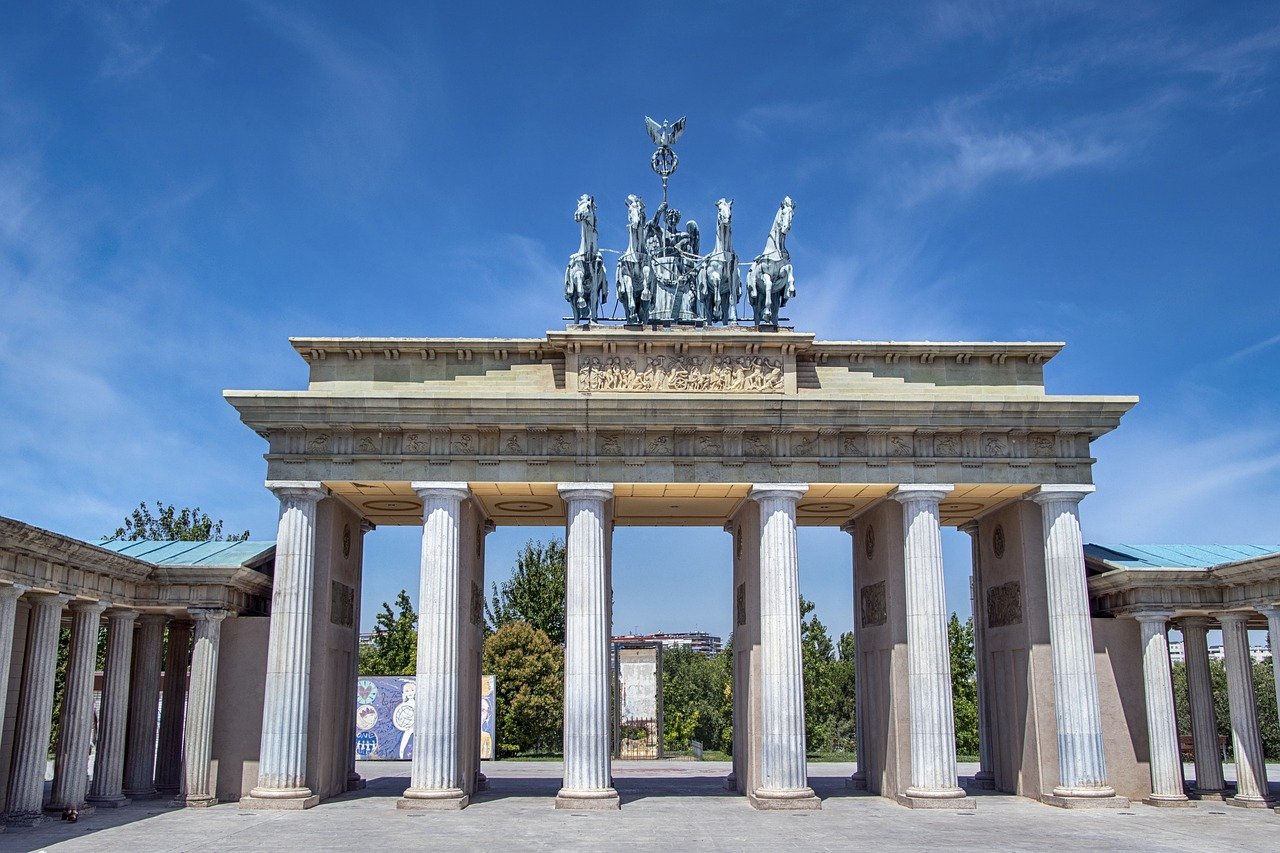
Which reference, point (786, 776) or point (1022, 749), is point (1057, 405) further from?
point (786, 776)

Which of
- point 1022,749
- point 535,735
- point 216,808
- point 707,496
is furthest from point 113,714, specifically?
point 535,735

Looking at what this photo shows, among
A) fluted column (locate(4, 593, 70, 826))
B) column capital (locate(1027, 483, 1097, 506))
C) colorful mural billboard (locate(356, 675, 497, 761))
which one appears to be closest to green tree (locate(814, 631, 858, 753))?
colorful mural billboard (locate(356, 675, 497, 761))


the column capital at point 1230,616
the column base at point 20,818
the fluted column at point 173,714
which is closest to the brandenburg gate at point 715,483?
the column capital at point 1230,616

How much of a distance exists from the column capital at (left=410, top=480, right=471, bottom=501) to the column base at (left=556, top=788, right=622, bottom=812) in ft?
24.9

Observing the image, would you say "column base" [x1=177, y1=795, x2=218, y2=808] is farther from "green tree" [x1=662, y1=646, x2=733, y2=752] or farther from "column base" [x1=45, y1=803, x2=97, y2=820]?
"green tree" [x1=662, y1=646, x2=733, y2=752]

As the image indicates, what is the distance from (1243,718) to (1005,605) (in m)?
6.12

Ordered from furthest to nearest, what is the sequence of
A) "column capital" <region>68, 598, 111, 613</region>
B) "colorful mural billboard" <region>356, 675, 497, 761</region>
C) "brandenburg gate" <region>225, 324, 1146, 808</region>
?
"colorful mural billboard" <region>356, 675, 497, 761</region> < "brandenburg gate" <region>225, 324, 1146, 808</region> < "column capital" <region>68, 598, 111, 613</region>

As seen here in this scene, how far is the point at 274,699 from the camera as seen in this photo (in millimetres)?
24781

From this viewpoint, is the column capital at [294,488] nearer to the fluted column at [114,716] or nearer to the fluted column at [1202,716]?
the fluted column at [114,716]

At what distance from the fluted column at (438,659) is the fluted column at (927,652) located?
10994 mm

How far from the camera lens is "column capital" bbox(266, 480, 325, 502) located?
83.7 ft

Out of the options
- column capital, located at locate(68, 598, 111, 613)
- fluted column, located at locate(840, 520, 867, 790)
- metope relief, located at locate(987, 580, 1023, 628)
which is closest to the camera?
column capital, located at locate(68, 598, 111, 613)

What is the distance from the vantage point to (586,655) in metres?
25.2

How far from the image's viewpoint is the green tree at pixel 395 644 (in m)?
54.1
